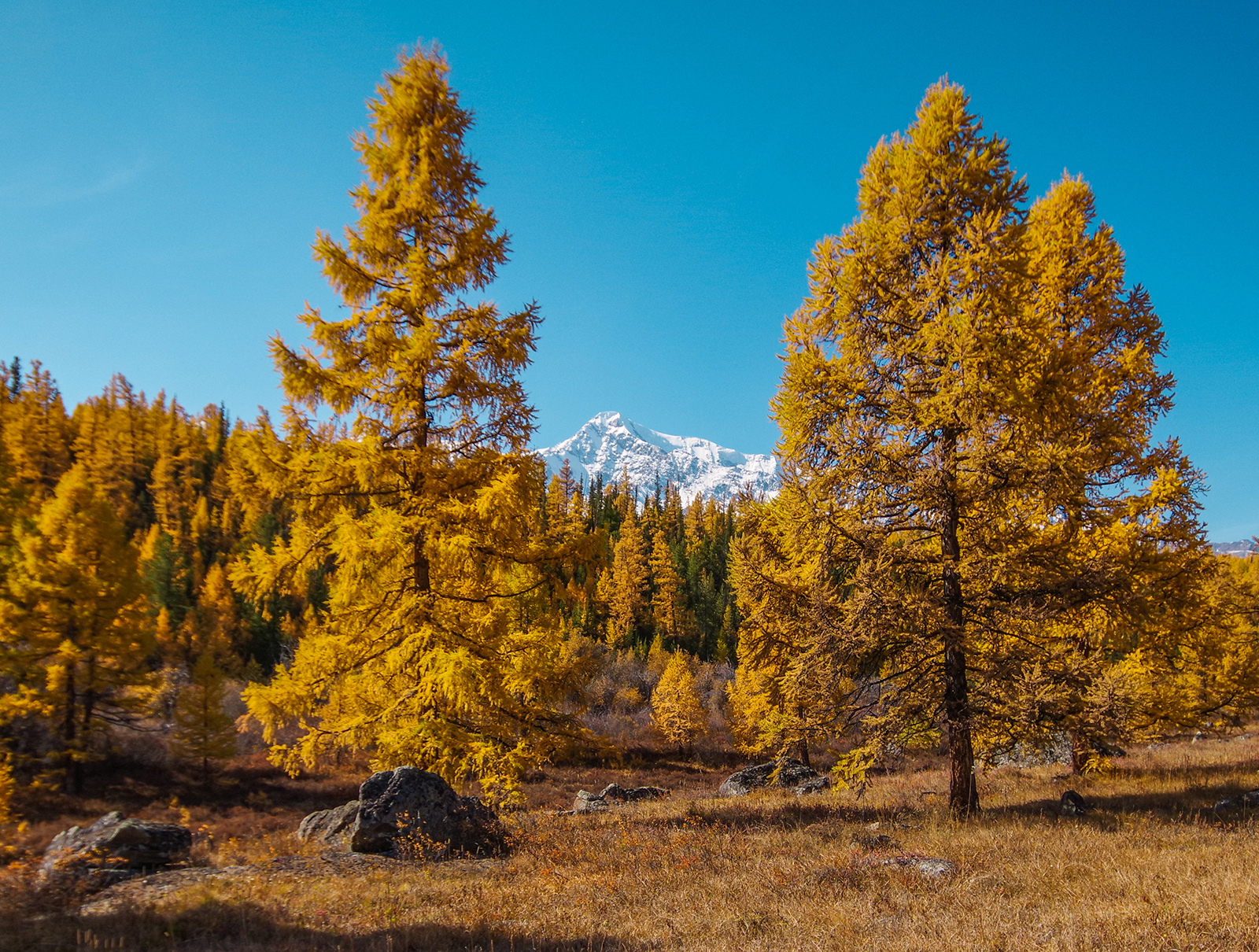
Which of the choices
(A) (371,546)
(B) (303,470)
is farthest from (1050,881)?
(B) (303,470)

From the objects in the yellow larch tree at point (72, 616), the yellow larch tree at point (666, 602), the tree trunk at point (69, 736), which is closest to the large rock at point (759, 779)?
the yellow larch tree at point (72, 616)

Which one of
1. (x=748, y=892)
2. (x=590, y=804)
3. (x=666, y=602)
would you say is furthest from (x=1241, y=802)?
(x=666, y=602)

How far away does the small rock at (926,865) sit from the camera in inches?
272

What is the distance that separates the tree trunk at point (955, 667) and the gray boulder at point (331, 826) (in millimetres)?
10450

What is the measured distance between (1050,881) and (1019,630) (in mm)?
4117

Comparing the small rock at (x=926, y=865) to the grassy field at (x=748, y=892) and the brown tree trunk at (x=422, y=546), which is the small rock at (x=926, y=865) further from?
the brown tree trunk at (x=422, y=546)

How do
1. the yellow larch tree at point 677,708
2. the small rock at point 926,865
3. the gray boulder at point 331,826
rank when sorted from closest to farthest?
the small rock at point 926,865, the gray boulder at point 331,826, the yellow larch tree at point 677,708

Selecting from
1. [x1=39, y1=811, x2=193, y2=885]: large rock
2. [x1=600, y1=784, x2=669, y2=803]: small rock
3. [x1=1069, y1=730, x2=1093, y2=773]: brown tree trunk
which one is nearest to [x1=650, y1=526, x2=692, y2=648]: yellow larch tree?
[x1=600, y1=784, x2=669, y2=803]: small rock

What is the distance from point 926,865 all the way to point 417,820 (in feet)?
24.9

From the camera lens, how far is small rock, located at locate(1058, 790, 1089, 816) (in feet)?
32.9

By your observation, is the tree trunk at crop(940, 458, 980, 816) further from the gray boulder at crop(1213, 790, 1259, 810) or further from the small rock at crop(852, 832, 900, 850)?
the gray boulder at crop(1213, 790, 1259, 810)

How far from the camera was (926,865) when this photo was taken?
7234mm

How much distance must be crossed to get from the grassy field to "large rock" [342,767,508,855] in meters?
0.39

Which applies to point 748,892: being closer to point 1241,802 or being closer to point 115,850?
point 115,850
